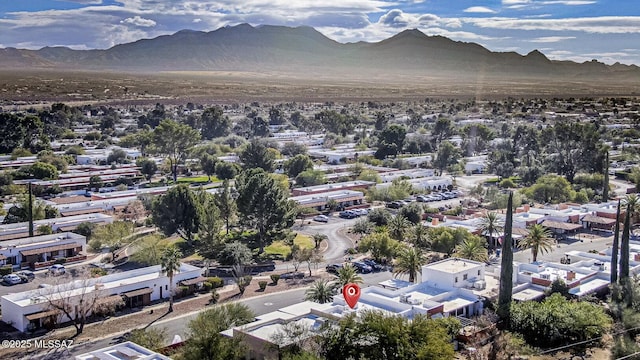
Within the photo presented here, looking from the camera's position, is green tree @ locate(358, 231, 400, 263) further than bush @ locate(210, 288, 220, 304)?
Yes

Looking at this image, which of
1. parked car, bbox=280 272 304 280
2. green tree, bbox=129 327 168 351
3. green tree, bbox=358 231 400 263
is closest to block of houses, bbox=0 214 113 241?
parked car, bbox=280 272 304 280

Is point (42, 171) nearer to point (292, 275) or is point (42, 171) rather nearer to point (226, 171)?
point (226, 171)

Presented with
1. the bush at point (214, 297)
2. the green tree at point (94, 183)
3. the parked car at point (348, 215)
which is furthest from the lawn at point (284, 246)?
the green tree at point (94, 183)

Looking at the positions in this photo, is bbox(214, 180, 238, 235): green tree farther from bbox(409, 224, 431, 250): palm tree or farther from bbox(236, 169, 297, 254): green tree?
bbox(409, 224, 431, 250): palm tree

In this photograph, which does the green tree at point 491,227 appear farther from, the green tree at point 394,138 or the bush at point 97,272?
the green tree at point 394,138

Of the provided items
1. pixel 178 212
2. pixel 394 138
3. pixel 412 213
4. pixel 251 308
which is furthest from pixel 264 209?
pixel 394 138

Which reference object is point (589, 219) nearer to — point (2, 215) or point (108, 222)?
point (108, 222)
